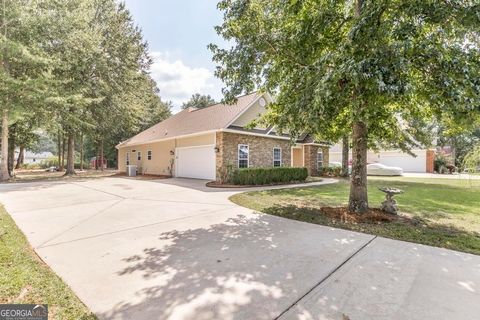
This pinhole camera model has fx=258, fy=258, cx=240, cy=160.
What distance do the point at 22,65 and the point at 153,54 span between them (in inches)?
466

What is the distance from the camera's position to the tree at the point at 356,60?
4703 mm

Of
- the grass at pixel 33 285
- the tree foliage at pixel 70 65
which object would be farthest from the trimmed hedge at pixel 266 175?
the tree foliage at pixel 70 65

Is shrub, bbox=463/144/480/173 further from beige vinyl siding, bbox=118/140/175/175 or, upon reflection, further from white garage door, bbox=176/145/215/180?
beige vinyl siding, bbox=118/140/175/175

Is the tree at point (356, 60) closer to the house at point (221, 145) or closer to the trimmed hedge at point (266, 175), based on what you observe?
the house at point (221, 145)

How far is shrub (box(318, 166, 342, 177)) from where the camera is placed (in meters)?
20.9

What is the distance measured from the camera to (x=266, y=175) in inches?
574

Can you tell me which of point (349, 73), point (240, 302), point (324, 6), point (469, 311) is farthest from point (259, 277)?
point (324, 6)

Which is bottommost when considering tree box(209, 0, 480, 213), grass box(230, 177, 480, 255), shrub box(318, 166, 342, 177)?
grass box(230, 177, 480, 255)

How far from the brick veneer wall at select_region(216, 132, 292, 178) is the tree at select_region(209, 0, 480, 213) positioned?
6.78m

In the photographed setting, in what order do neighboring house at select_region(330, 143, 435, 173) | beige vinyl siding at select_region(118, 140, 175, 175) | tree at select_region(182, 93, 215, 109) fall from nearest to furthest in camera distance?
beige vinyl siding at select_region(118, 140, 175, 175), neighboring house at select_region(330, 143, 435, 173), tree at select_region(182, 93, 215, 109)

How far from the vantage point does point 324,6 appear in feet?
21.2

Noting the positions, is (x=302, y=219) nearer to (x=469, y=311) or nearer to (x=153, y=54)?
(x=469, y=311)

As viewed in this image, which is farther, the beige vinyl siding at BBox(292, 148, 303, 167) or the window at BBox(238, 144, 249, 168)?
the beige vinyl siding at BBox(292, 148, 303, 167)

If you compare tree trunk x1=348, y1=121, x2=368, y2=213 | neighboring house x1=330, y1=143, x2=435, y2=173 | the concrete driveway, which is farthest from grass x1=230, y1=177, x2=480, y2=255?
neighboring house x1=330, y1=143, x2=435, y2=173
